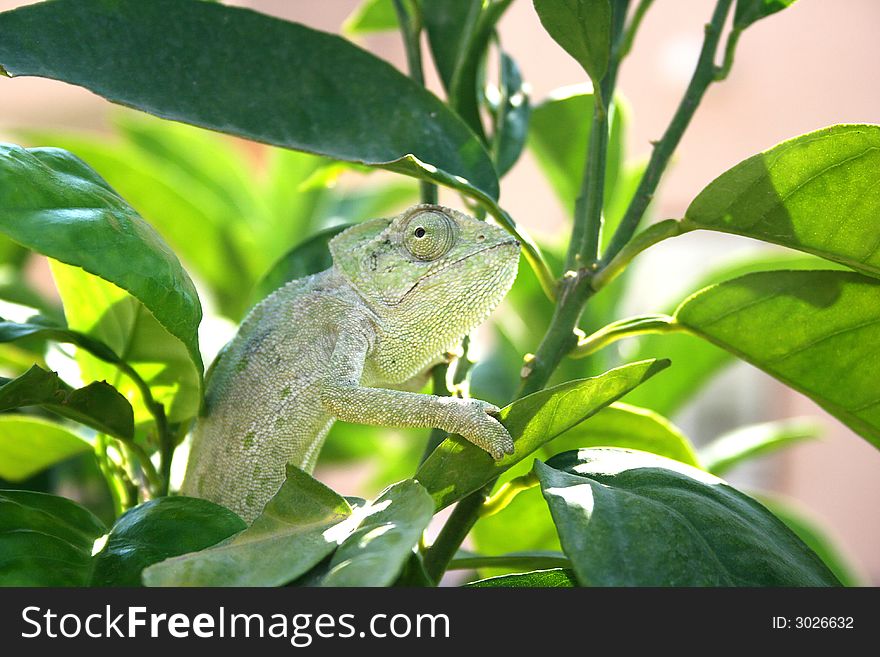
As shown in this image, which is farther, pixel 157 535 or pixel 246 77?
pixel 246 77

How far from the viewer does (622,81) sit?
4.27 m

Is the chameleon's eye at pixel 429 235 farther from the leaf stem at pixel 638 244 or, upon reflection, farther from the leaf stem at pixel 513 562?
the leaf stem at pixel 513 562

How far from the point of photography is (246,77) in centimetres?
71

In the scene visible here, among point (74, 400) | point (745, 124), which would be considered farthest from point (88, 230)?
point (745, 124)

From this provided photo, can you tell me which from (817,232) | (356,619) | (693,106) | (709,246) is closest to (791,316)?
(817,232)

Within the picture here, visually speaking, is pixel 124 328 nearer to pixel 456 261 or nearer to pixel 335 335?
pixel 335 335

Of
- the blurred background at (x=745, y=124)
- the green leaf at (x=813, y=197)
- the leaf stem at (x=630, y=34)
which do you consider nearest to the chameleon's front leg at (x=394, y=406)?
the green leaf at (x=813, y=197)

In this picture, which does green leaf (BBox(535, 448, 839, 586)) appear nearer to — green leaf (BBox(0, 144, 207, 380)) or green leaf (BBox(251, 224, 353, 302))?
green leaf (BBox(0, 144, 207, 380))

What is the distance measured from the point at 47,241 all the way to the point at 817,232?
50 centimetres

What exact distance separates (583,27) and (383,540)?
42cm

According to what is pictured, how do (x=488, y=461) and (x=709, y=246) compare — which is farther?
(x=709, y=246)

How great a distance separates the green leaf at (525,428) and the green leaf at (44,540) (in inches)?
8.6

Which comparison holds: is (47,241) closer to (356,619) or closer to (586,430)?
(356,619)

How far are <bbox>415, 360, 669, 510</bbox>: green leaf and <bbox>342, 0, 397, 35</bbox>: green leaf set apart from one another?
2.48ft
